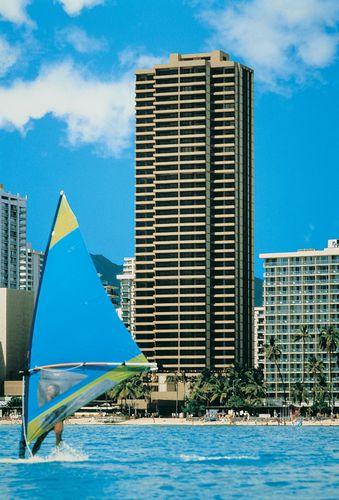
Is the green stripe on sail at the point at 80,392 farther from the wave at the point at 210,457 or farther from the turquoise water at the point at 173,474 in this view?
the wave at the point at 210,457

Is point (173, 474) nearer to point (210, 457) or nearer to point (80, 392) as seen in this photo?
point (80, 392)

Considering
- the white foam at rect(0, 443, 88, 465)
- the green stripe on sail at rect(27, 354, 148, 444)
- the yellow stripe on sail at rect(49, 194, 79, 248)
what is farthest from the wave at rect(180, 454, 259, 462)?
the yellow stripe on sail at rect(49, 194, 79, 248)

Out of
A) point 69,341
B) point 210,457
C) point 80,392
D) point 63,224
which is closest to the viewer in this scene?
point 80,392

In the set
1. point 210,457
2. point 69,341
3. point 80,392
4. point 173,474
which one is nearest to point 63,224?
point 69,341

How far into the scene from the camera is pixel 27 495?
6406cm

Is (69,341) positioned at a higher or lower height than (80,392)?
higher

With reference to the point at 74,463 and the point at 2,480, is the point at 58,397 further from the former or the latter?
the point at 74,463

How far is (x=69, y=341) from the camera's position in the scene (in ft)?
229

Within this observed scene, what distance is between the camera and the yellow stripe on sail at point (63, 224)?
71375mm

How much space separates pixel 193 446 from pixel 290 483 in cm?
4667

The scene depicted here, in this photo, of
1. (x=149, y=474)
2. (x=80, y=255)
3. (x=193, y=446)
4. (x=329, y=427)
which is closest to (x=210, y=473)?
(x=149, y=474)

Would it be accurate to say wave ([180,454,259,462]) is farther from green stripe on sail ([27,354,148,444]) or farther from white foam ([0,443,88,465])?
green stripe on sail ([27,354,148,444])

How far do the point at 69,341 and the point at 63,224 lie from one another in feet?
24.2

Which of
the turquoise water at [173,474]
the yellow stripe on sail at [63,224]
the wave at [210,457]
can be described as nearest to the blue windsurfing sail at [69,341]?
the yellow stripe on sail at [63,224]
